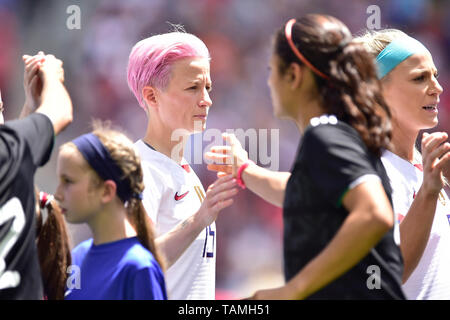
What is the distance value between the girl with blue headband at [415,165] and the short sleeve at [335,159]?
84 centimetres

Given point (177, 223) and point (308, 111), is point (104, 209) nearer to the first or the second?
point (177, 223)

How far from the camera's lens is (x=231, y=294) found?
696 centimetres

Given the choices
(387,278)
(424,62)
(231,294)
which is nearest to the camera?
(387,278)

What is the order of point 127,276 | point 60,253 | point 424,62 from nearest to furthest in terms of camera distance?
1. point 127,276
2. point 60,253
3. point 424,62

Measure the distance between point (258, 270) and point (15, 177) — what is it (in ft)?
17.4

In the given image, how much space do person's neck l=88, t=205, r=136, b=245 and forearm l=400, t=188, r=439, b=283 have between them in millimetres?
1216

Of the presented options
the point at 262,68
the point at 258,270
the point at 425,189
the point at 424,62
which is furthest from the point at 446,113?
the point at 425,189

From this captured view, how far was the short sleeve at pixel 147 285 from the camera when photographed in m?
2.23

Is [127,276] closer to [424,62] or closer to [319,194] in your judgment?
[319,194]

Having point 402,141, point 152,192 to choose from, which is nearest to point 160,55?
point 152,192

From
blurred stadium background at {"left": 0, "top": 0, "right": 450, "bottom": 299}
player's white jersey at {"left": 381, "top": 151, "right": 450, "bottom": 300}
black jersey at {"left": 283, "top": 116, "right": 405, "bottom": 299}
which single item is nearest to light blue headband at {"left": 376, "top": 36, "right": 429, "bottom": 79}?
player's white jersey at {"left": 381, "top": 151, "right": 450, "bottom": 300}

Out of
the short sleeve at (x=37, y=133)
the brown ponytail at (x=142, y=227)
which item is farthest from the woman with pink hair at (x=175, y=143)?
the short sleeve at (x=37, y=133)

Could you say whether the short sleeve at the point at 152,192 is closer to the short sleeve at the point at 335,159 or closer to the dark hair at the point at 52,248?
the dark hair at the point at 52,248
